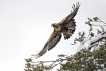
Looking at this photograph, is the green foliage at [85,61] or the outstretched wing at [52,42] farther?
the outstretched wing at [52,42]

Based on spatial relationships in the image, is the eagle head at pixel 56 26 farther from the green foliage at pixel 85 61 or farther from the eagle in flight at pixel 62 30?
the green foliage at pixel 85 61

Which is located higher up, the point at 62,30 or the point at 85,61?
the point at 62,30

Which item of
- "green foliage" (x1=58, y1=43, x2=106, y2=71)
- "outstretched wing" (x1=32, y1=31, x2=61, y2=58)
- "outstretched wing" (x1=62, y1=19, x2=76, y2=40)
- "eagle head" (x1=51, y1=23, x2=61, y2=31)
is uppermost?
"eagle head" (x1=51, y1=23, x2=61, y2=31)

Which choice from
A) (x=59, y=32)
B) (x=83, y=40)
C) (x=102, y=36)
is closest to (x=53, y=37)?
(x=59, y=32)

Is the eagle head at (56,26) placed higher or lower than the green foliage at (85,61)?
higher

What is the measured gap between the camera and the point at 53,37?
137 inches

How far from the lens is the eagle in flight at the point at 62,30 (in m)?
3.32

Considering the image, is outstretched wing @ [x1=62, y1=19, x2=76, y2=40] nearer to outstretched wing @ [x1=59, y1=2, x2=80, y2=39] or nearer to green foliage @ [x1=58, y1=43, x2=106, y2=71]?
outstretched wing @ [x1=59, y1=2, x2=80, y2=39]

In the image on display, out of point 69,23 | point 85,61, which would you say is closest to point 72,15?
point 69,23

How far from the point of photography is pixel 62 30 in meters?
3.48

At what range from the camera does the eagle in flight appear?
3318 millimetres

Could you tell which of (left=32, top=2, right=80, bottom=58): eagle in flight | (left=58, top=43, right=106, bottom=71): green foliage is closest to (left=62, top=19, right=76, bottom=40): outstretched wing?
(left=32, top=2, right=80, bottom=58): eagle in flight

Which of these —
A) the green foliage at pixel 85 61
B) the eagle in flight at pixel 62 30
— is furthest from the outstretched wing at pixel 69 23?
the green foliage at pixel 85 61

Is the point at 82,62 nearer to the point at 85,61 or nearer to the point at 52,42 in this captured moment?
the point at 85,61
